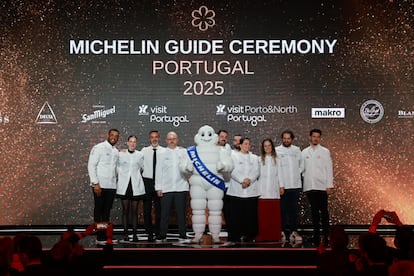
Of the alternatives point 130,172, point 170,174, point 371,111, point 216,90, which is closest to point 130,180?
point 130,172

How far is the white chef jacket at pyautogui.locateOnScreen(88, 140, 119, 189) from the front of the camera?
9.44 meters

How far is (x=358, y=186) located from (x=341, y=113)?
45.3 inches

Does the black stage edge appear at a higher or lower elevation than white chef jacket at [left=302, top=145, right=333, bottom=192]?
lower

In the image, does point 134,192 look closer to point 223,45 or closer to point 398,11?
point 223,45

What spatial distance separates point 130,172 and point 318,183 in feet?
8.02

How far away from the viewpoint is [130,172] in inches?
376

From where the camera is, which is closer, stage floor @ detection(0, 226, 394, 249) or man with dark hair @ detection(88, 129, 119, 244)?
stage floor @ detection(0, 226, 394, 249)

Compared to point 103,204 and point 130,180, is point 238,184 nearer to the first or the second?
point 130,180

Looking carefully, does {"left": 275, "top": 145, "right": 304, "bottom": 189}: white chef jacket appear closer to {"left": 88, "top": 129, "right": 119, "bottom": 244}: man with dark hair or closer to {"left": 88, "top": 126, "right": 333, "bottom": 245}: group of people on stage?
{"left": 88, "top": 126, "right": 333, "bottom": 245}: group of people on stage

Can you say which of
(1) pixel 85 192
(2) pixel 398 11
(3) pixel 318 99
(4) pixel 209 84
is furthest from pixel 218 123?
(2) pixel 398 11

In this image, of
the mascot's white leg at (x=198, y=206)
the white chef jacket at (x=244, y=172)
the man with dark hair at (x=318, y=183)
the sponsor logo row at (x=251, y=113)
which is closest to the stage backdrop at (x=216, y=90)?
the sponsor logo row at (x=251, y=113)

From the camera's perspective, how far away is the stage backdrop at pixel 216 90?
11086 mm

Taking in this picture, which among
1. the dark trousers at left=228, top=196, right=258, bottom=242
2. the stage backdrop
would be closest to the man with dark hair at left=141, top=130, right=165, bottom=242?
the dark trousers at left=228, top=196, right=258, bottom=242

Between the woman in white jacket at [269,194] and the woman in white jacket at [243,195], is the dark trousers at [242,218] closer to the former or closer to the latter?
the woman in white jacket at [243,195]
